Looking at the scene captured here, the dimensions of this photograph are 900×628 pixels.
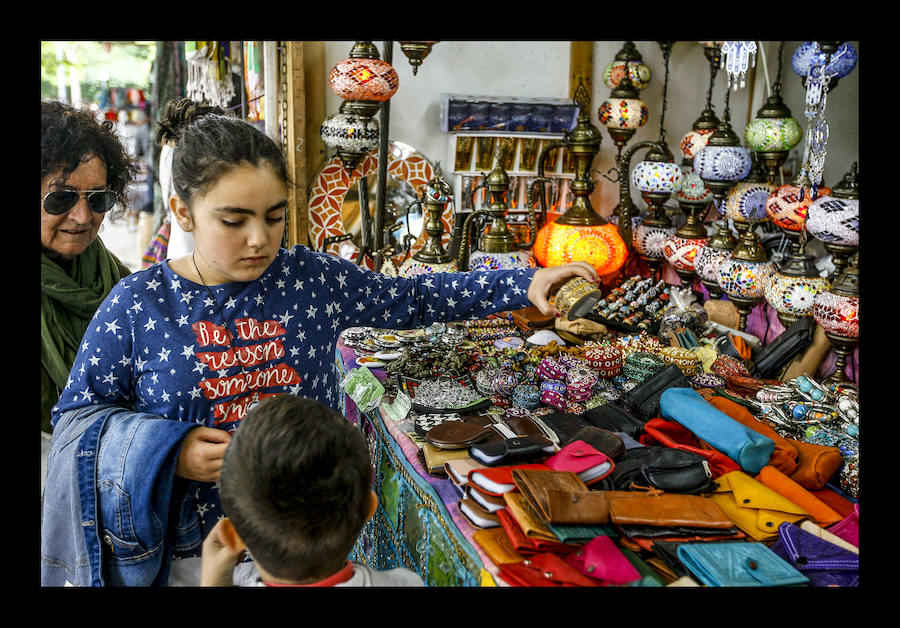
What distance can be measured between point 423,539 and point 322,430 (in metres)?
Result: 0.64

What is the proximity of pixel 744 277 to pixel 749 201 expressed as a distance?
1.43 feet

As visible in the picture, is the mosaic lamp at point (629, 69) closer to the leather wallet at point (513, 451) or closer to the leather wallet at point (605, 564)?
the leather wallet at point (513, 451)

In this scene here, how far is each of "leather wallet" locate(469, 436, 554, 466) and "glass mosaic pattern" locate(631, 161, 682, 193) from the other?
5.59ft

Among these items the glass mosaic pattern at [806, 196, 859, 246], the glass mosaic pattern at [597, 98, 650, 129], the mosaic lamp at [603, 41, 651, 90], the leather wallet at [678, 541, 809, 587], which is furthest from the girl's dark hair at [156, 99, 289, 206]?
the mosaic lamp at [603, 41, 651, 90]

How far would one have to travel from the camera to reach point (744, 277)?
8.07ft

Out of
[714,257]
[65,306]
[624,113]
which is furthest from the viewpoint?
[624,113]

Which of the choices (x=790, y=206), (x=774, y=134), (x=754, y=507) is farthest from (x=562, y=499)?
(x=774, y=134)

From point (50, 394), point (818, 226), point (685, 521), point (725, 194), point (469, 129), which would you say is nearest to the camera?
point (685, 521)

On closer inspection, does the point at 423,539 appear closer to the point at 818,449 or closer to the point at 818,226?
the point at 818,449

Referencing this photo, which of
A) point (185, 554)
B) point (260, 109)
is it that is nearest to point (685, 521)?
point (185, 554)

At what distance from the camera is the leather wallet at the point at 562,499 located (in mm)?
1330

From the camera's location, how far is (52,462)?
1.50 m

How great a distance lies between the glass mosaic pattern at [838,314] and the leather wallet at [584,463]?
3.10 feet

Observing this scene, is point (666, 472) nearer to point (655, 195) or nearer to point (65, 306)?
point (65, 306)
